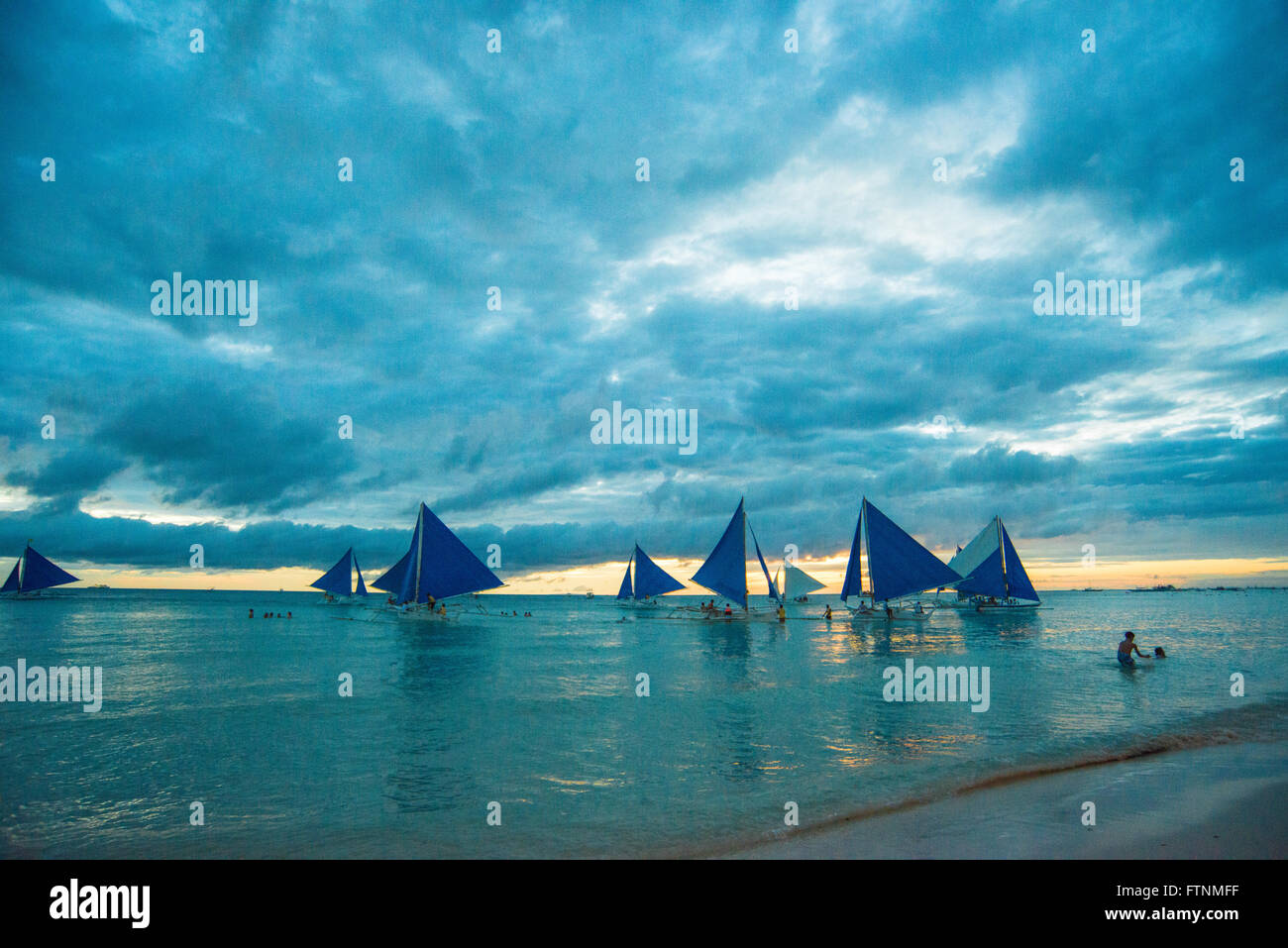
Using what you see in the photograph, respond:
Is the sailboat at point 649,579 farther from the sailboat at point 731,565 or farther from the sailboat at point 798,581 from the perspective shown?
the sailboat at point 731,565

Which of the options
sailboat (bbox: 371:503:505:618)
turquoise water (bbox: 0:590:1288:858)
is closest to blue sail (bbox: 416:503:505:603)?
sailboat (bbox: 371:503:505:618)

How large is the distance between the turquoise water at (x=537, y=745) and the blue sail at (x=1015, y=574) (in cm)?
4839

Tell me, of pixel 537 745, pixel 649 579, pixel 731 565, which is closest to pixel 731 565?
pixel 731 565

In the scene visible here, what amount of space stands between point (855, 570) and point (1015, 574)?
29.3m

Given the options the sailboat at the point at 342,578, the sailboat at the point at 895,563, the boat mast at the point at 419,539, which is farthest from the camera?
the sailboat at the point at 342,578

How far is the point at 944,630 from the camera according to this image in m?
60.0

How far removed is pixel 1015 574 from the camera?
8306 centimetres

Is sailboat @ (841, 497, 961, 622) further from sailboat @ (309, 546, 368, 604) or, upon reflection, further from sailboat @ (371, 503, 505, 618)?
sailboat @ (309, 546, 368, 604)

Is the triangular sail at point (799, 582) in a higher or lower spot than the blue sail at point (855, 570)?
lower

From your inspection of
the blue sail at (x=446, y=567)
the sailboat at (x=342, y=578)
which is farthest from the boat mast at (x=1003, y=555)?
the sailboat at (x=342, y=578)

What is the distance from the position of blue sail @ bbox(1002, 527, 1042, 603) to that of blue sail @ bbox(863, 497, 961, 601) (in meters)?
34.6

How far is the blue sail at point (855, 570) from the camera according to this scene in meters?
65.9
